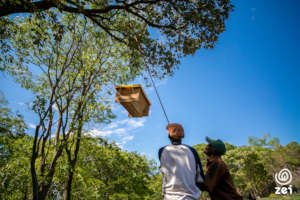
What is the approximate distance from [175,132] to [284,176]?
114 ft

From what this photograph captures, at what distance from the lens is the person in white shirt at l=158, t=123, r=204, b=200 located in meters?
2.20

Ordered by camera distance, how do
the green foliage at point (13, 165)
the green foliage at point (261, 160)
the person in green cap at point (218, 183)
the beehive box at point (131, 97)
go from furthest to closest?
the green foliage at point (261, 160) < the green foliage at point (13, 165) < the beehive box at point (131, 97) < the person in green cap at point (218, 183)

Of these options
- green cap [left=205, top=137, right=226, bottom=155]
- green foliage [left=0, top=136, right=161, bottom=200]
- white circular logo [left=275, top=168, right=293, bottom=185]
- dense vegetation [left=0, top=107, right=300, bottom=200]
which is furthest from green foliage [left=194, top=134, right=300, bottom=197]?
green cap [left=205, top=137, right=226, bottom=155]

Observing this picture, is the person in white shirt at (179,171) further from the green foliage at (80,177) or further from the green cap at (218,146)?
the green foliage at (80,177)

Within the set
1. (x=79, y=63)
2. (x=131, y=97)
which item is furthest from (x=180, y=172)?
(x=79, y=63)

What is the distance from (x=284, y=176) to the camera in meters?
29.2

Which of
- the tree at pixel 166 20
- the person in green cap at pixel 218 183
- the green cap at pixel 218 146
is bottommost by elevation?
the person in green cap at pixel 218 183

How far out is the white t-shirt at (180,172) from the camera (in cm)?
219

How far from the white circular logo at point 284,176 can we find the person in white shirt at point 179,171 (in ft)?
109

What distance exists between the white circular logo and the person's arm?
33.1m

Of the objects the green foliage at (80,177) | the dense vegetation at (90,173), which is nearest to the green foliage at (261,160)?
the dense vegetation at (90,173)

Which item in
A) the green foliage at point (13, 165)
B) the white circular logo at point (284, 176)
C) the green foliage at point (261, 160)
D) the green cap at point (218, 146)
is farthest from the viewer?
the green foliage at point (261, 160)

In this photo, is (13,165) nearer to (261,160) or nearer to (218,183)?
(218,183)

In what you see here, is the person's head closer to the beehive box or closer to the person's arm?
the person's arm
